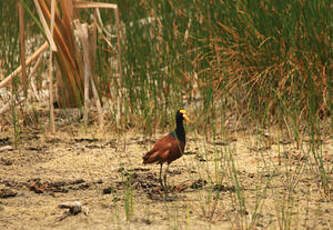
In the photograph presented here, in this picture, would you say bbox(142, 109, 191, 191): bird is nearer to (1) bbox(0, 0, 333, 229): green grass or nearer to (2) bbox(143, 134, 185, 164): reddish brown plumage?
(2) bbox(143, 134, 185, 164): reddish brown plumage

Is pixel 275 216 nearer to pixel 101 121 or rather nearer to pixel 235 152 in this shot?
pixel 235 152

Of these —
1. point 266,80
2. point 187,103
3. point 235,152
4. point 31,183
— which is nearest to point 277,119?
point 266,80

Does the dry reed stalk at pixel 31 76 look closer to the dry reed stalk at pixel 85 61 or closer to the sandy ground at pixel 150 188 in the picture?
the dry reed stalk at pixel 85 61

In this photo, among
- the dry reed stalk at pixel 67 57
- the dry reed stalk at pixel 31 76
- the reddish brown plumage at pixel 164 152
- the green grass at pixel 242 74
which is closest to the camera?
the reddish brown plumage at pixel 164 152

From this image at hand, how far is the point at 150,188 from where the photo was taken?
87.4 inches

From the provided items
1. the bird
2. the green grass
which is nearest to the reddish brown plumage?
the bird

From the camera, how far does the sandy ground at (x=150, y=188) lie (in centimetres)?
185

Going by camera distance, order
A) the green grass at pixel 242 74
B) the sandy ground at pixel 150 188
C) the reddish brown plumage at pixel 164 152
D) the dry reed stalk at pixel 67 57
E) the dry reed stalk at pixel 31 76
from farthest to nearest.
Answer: the dry reed stalk at pixel 31 76 < the dry reed stalk at pixel 67 57 < the green grass at pixel 242 74 < the reddish brown plumage at pixel 164 152 < the sandy ground at pixel 150 188

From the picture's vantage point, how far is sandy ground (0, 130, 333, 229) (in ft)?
6.08

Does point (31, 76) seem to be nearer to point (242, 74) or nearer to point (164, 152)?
point (242, 74)

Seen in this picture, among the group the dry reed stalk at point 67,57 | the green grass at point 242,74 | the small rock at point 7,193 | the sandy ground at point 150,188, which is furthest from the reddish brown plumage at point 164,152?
the dry reed stalk at point 67,57

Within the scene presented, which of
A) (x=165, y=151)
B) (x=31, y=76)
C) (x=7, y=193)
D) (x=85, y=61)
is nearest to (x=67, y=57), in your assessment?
(x=85, y=61)

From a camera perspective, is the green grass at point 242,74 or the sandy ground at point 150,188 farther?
the green grass at point 242,74

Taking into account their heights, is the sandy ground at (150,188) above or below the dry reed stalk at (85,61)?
below
